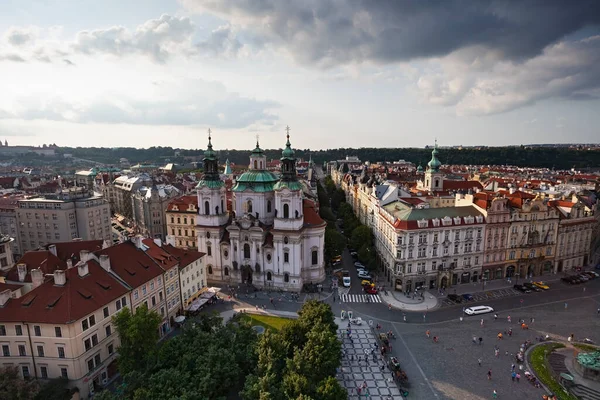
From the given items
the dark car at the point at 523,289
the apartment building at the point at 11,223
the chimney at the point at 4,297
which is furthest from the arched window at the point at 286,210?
the apartment building at the point at 11,223

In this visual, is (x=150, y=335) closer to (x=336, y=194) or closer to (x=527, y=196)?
(x=527, y=196)

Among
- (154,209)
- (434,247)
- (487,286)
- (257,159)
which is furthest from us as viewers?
(154,209)

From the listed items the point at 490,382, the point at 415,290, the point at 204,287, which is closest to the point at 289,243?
the point at 204,287

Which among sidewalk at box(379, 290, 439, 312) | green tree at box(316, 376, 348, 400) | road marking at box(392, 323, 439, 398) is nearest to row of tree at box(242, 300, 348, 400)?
green tree at box(316, 376, 348, 400)

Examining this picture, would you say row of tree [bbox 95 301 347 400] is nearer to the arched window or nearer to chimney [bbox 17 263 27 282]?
chimney [bbox 17 263 27 282]

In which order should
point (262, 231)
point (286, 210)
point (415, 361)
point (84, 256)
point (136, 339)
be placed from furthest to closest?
point (262, 231)
point (286, 210)
point (415, 361)
point (84, 256)
point (136, 339)

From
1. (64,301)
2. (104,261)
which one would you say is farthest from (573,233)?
(64,301)

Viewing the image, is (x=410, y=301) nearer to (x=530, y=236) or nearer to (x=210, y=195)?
(x=530, y=236)
